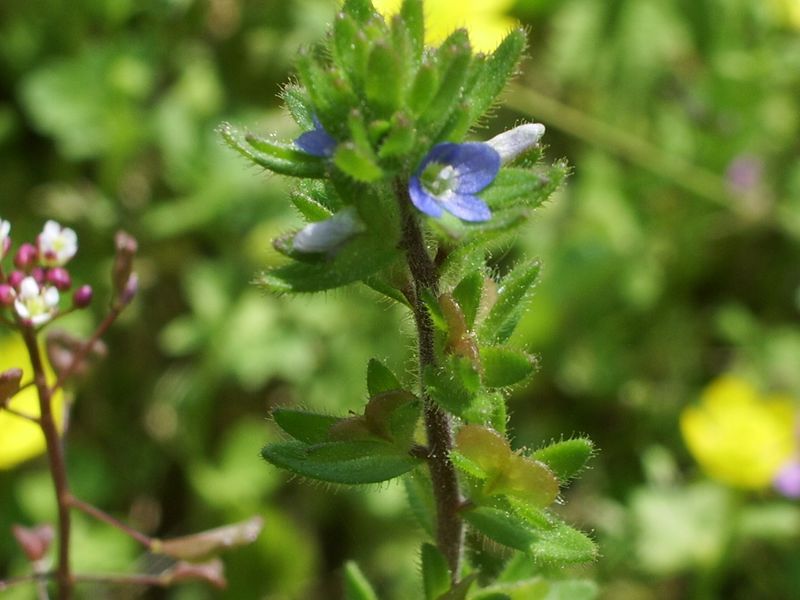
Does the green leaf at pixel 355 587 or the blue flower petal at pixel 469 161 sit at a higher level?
the blue flower petal at pixel 469 161

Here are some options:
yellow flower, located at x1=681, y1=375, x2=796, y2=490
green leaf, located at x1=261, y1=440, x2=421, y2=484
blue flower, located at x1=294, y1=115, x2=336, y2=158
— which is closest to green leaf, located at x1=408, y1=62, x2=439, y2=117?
blue flower, located at x1=294, y1=115, x2=336, y2=158

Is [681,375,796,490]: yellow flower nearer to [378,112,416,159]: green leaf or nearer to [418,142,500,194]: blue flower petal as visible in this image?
[418,142,500,194]: blue flower petal

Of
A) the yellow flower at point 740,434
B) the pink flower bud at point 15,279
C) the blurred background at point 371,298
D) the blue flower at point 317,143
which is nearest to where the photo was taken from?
the blue flower at point 317,143

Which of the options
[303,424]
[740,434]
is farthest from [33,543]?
[740,434]

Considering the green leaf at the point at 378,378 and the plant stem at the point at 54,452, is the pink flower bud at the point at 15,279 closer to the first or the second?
the plant stem at the point at 54,452

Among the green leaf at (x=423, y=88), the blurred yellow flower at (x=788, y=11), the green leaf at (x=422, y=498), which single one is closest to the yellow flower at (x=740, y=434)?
the blurred yellow flower at (x=788, y=11)

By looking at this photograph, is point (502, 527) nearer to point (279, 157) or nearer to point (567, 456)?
point (567, 456)
